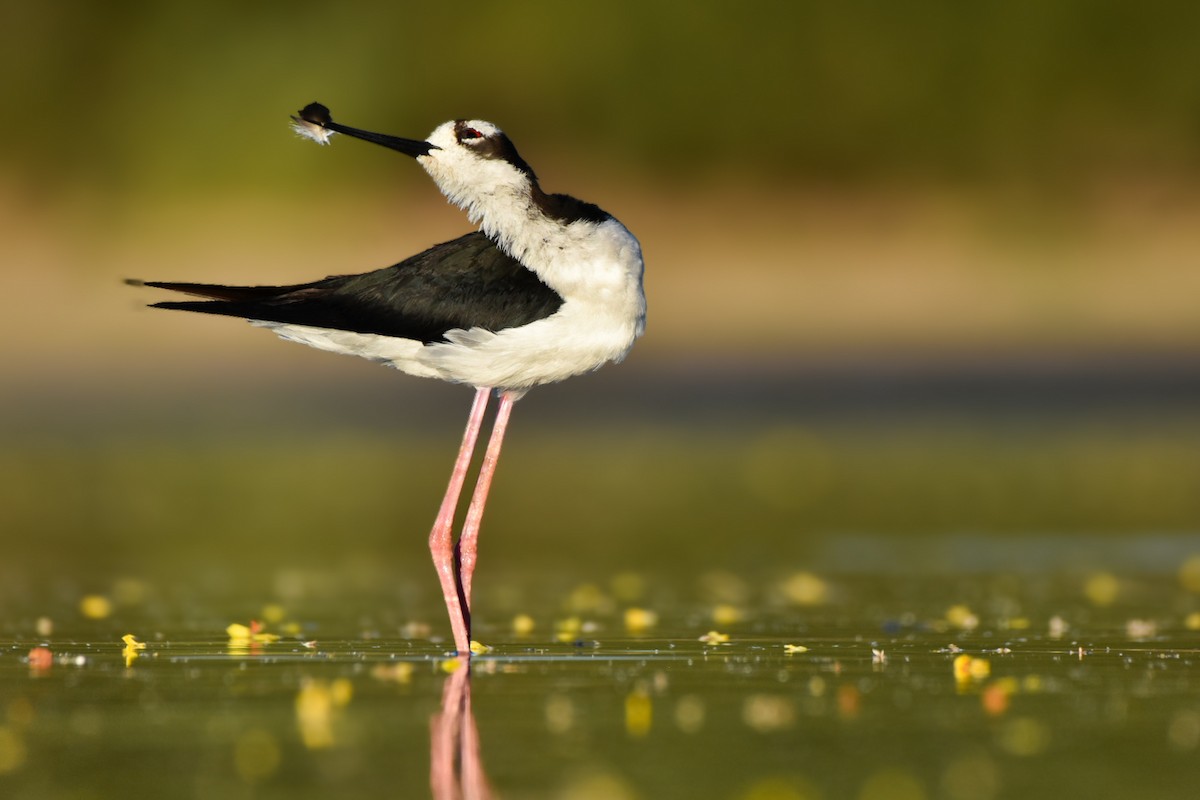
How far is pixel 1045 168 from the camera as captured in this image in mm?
36375

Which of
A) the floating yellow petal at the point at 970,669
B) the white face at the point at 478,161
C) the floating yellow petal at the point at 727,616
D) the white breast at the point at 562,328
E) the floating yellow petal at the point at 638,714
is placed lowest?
the floating yellow petal at the point at 638,714

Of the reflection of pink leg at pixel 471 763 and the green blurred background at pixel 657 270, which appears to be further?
the green blurred background at pixel 657 270

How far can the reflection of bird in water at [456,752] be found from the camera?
5.45 meters

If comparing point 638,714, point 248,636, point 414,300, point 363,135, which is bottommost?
point 638,714

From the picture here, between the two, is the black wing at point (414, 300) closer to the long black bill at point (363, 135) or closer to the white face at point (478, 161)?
the white face at point (478, 161)

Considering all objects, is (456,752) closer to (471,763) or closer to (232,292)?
(471,763)

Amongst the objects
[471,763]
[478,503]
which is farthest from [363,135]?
[471,763]

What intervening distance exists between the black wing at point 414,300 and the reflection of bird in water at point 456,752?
6.01ft

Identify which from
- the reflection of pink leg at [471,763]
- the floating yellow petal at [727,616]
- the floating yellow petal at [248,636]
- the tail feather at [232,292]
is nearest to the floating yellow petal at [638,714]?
the reflection of pink leg at [471,763]

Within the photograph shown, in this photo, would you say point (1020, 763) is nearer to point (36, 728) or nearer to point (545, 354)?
point (36, 728)

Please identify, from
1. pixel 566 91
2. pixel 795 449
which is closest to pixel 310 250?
pixel 566 91

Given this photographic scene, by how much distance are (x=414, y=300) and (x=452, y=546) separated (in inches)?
50.0

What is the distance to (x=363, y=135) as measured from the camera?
354 inches

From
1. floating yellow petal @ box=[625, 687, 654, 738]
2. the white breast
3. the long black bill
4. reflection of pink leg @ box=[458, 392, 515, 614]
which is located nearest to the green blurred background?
reflection of pink leg @ box=[458, 392, 515, 614]
